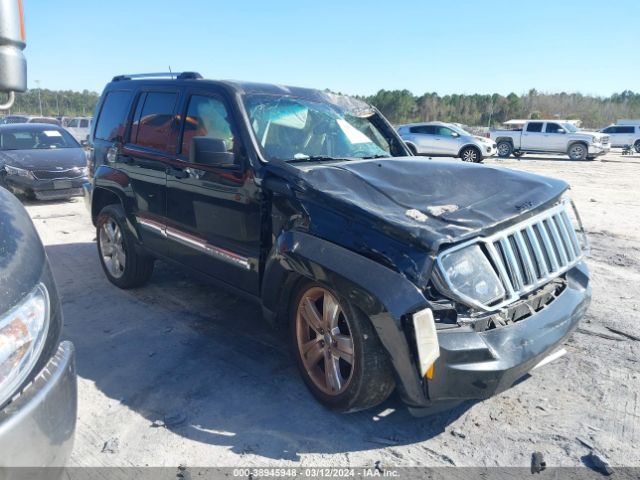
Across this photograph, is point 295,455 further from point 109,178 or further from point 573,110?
point 573,110

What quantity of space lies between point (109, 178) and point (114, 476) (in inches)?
132

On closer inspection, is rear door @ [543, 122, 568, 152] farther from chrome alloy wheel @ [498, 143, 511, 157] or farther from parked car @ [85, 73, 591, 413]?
parked car @ [85, 73, 591, 413]

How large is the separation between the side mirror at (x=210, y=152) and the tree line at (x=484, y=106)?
2281 inches

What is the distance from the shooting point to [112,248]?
5473 millimetres

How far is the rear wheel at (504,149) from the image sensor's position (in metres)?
25.7

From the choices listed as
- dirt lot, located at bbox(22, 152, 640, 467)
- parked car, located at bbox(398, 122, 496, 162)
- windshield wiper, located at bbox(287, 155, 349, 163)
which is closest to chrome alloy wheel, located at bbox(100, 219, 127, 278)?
dirt lot, located at bbox(22, 152, 640, 467)

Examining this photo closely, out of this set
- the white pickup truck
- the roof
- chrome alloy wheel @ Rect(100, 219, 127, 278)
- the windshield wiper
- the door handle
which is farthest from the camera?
the white pickup truck

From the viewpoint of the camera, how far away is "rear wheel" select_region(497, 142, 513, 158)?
2567 centimetres

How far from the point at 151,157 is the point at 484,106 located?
218ft

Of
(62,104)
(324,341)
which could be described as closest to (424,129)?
(324,341)

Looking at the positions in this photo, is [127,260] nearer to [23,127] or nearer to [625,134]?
[23,127]

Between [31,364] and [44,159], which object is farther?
[44,159]

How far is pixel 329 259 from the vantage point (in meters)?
2.86

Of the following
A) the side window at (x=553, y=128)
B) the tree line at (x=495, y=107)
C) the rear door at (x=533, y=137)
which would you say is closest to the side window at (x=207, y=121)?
the rear door at (x=533, y=137)
